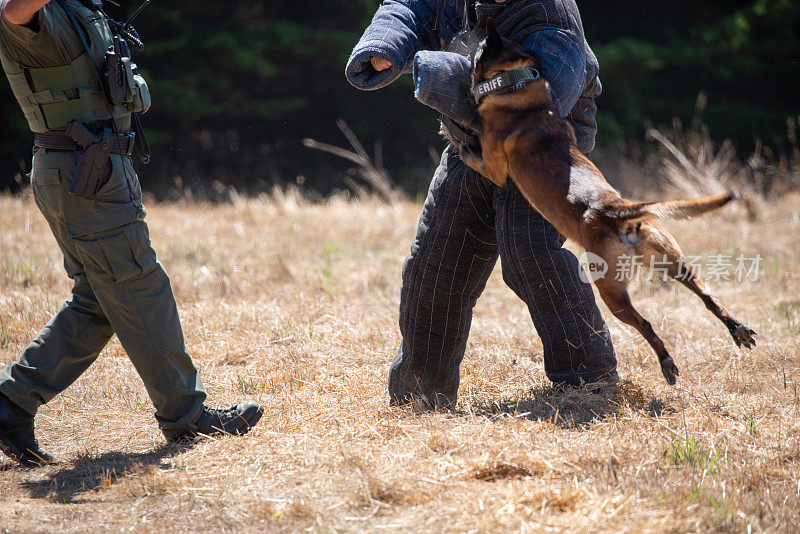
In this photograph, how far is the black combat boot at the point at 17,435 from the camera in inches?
118

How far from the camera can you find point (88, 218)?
114 inches

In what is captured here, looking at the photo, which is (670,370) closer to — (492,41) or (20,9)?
A: (492,41)

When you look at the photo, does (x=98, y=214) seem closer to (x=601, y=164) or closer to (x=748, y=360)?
(x=748, y=360)

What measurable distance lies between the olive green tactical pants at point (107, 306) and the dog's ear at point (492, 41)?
1.59 meters

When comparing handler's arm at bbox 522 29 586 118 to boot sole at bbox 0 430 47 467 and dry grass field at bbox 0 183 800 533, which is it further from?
boot sole at bbox 0 430 47 467

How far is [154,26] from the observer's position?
1110cm

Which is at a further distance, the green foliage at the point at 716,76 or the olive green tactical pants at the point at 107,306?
the green foliage at the point at 716,76

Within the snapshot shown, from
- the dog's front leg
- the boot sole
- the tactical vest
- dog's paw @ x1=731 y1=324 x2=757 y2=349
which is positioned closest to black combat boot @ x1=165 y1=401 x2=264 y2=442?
the boot sole

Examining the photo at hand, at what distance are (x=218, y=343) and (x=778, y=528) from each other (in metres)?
3.34

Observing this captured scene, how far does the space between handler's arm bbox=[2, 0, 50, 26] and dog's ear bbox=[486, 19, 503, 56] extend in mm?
1664

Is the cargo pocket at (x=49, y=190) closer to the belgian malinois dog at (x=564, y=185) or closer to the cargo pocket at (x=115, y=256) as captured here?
the cargo pocket at (x=115, y=256)

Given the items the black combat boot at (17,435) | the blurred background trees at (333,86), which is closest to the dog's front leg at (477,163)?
the black combat boot at (17,435)

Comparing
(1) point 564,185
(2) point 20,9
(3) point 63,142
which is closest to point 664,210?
(1) point 564,185

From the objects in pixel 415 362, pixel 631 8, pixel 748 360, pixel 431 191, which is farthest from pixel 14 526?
pixel 631 8
